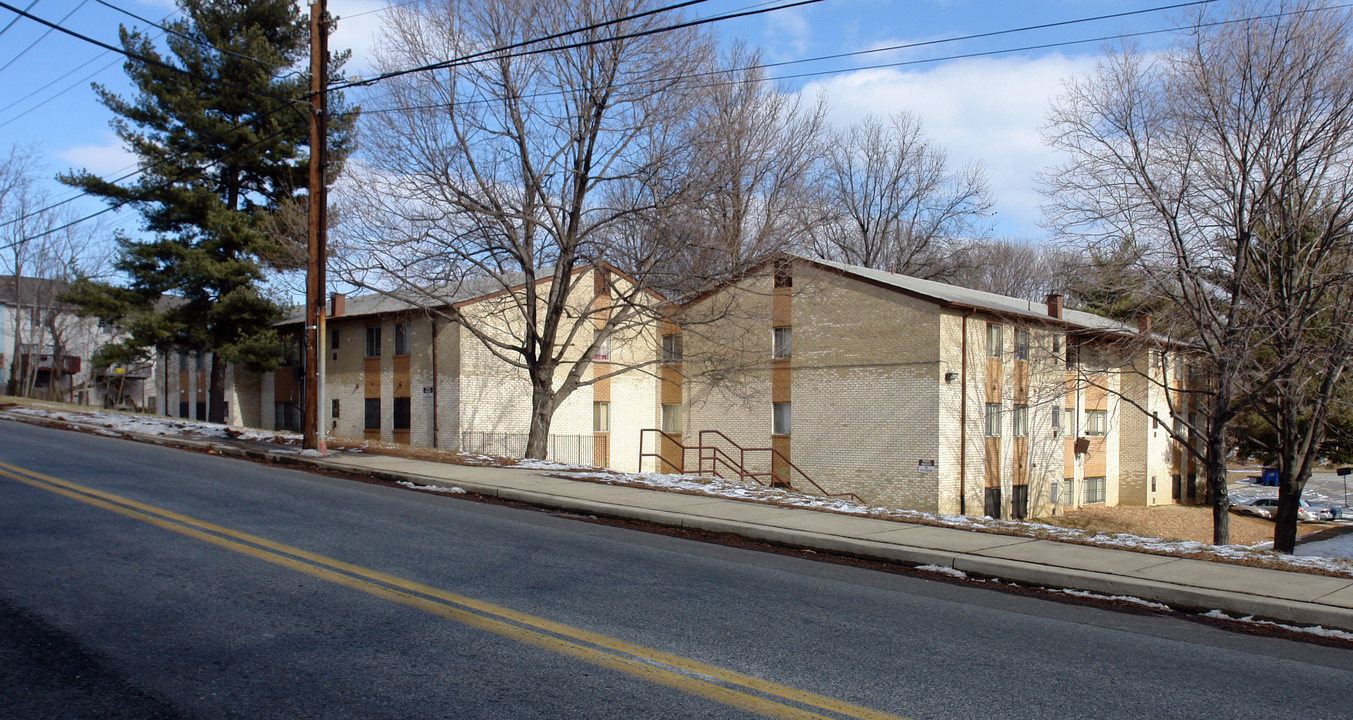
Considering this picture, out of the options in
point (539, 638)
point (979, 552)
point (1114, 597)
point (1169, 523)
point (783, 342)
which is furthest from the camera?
point (1169, 523)

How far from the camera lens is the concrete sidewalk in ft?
25.5

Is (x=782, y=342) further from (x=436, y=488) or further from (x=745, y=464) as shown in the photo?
(x=436, y=488)

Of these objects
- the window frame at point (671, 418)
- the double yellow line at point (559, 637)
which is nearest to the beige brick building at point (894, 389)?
the window frame at point (671, 418)

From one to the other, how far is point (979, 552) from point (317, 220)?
1477 cm

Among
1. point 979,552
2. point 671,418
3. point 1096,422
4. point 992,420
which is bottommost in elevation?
point 979,552

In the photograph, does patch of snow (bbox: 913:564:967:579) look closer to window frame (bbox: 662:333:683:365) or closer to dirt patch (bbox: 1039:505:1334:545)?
dirt patch (bbox: 1039:505:1334:545)

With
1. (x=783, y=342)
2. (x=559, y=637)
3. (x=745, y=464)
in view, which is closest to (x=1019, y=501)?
(x=745, y=464)

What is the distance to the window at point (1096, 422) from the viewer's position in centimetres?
3675

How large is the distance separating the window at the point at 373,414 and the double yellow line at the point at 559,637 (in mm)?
26834

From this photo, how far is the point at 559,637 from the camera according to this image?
18.6 feet

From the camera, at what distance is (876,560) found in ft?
31.8

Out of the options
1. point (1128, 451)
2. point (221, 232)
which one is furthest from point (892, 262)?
point (221, 232)

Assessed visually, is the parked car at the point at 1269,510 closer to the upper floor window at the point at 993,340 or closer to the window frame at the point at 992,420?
the window frame at the point at 992,420

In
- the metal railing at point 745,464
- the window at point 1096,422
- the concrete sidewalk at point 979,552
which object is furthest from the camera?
the window at point 1096,422
